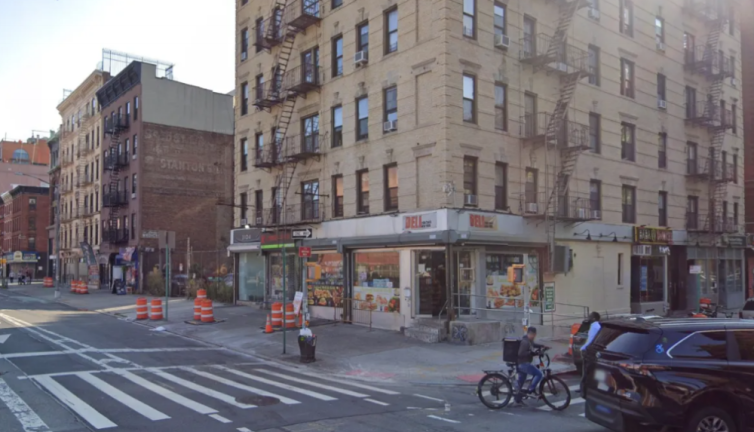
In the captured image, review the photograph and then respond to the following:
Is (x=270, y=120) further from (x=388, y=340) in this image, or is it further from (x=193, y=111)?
(x=193, y=111)

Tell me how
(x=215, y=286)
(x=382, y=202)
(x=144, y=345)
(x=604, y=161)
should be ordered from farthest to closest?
(x=215, y=286)
(x=604, y=161)
(x=382, y=202)
(x=144, y=345)

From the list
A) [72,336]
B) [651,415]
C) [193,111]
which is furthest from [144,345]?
[193,111]

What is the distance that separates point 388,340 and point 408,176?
590cm

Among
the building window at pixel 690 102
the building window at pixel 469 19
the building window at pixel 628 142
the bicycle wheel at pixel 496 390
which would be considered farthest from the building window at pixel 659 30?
the bicycle wheel at pixel 496 390

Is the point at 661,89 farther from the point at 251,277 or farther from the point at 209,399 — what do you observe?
the point at 209,399

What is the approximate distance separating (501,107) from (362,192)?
640 cm

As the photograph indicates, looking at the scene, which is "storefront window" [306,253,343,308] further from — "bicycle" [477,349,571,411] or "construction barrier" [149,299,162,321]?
"bicycle" [477,349,571,411]

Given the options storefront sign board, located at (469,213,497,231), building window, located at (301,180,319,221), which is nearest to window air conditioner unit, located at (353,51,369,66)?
building window, located at (301,180,319,221)

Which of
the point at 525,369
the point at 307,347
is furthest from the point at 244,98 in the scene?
the point at 525,369

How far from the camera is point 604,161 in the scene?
86.4 ft

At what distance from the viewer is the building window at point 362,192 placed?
2332cm

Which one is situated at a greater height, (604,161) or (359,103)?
(359,103)

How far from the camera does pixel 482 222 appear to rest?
20.4 metres

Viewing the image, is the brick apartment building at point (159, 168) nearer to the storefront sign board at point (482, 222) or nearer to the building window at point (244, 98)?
the building window at point (244, 98)
